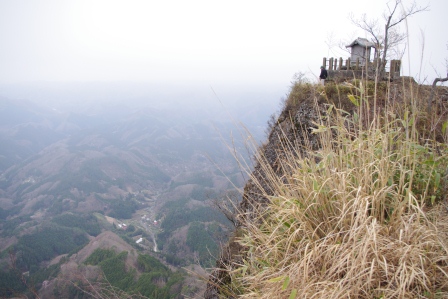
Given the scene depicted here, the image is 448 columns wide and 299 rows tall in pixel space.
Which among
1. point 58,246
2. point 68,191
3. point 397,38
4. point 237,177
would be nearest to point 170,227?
point 58,246

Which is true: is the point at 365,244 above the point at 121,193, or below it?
above

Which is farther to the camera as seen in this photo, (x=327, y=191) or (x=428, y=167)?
(x=428, y=167)

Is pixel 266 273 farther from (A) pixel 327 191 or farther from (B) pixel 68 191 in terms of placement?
(B) pixel 68 191

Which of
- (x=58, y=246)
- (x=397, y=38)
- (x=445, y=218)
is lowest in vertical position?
(x=58, y=246)

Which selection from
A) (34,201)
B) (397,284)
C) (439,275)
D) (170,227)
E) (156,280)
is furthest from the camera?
(34,201)

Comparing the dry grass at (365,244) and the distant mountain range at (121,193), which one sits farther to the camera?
the distant mountain range at (121,193)

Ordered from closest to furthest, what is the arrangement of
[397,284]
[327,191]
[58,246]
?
[397,284] < [327,191] < [58,246]

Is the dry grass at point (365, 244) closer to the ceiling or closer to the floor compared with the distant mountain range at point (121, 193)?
closer to the ceiling

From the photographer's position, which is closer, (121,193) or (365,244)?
(365,244)

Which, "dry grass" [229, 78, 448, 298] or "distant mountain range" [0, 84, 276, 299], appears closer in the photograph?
"dry grass" [229, 78, 448, 298]

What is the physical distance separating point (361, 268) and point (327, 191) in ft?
2.05

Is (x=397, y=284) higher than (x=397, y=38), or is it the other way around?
(x=397, y=38)

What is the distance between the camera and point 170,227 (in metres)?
73.1

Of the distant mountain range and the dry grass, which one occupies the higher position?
the dry grass
